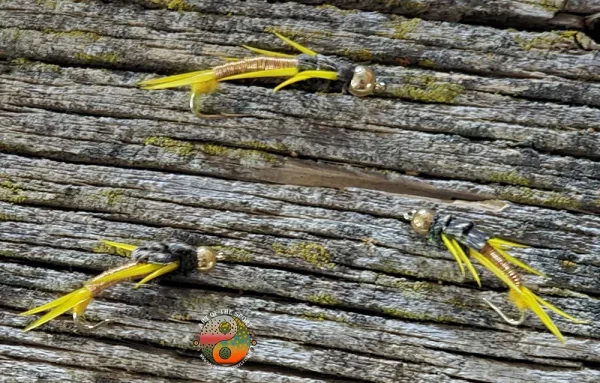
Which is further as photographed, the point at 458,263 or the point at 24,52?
the point at 24,52

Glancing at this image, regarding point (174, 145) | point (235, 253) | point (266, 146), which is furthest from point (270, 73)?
point (235, 253)

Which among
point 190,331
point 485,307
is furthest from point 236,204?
point 485,307

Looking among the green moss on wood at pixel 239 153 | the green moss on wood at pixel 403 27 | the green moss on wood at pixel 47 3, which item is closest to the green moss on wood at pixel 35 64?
the green moss on wood at pixel 47 3

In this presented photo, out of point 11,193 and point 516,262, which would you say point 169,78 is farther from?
point 516,262

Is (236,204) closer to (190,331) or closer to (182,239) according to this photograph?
(182,239)

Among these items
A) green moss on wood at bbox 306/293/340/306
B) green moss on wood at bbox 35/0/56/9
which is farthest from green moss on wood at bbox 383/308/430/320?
green moss on wood at bbox 35/0/56/9

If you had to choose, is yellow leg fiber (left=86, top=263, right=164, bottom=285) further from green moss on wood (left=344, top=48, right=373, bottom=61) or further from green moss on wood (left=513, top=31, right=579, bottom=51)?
green moss on wood (left=513, top=31, right=579, bottom=51)

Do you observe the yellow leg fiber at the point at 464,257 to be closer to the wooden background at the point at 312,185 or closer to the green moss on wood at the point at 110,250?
the wooden background at the point at 312,185
